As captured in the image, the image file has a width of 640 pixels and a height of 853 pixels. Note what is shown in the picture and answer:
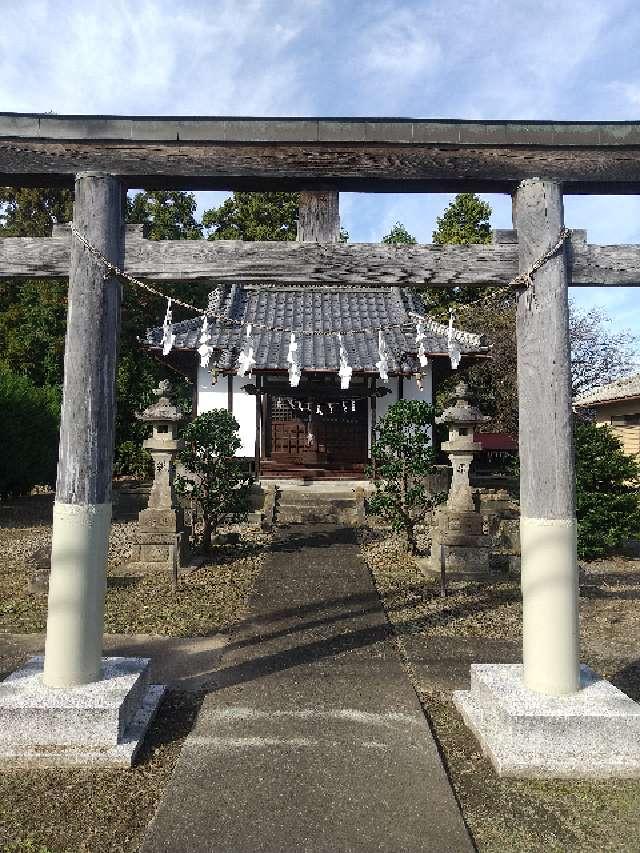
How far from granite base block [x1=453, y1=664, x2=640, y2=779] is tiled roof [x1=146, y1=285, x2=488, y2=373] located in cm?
937

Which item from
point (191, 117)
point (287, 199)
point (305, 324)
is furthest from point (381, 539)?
point (287, 199)

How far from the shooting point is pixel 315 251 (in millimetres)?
3947

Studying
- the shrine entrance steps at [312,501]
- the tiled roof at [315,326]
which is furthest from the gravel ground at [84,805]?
the tiled roof at [315,326]

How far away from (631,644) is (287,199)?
2707 cm

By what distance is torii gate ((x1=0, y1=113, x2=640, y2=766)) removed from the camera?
3.67 meters

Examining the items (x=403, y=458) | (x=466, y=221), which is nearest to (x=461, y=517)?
(x=403, y=458)

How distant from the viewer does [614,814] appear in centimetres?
287

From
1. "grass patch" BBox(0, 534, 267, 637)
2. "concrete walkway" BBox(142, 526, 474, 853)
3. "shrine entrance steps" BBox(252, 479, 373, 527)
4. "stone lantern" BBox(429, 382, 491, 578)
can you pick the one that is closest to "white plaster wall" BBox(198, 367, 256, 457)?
"shrine entrance steps" BBox(252, 479, 373, 527)

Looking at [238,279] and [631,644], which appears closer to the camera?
[238,279]

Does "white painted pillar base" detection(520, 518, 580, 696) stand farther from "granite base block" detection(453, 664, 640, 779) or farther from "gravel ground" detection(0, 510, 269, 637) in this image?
"gravel ground" detection(0, 510, 269, 637)

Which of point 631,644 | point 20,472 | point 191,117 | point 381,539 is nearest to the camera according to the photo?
point 191,117

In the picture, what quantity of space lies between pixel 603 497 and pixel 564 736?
7.16 m

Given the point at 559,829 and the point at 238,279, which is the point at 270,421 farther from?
the point at 559,829

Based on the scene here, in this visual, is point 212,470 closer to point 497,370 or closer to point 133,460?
point 133,460
